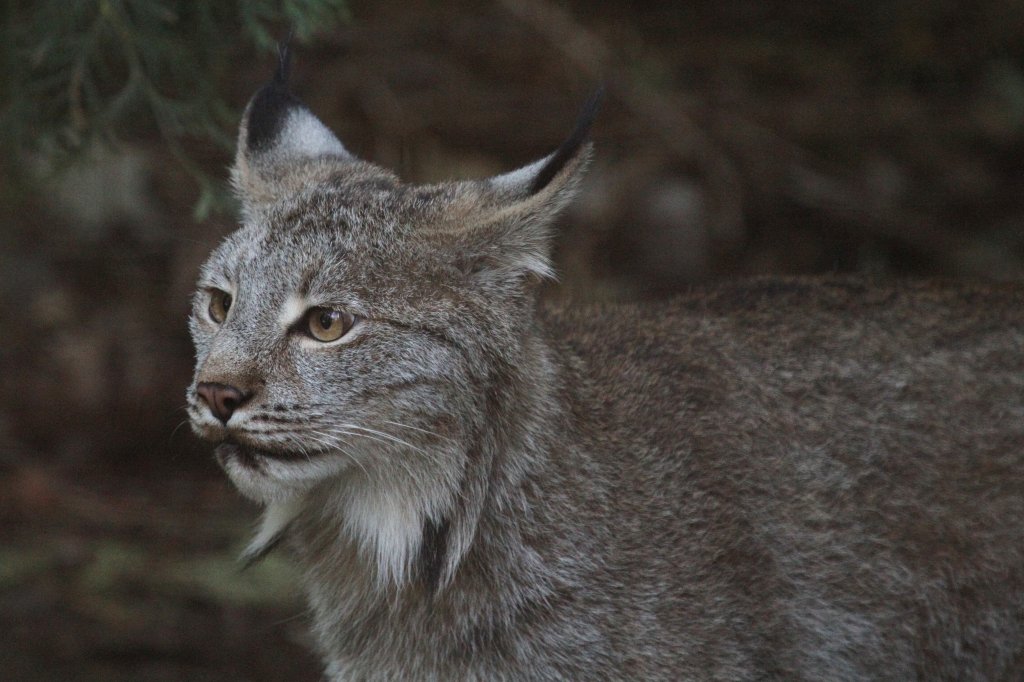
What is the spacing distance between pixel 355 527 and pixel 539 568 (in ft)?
1.97

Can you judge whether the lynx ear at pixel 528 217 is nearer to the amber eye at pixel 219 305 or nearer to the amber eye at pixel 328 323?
the amber eye at pixel 328 323

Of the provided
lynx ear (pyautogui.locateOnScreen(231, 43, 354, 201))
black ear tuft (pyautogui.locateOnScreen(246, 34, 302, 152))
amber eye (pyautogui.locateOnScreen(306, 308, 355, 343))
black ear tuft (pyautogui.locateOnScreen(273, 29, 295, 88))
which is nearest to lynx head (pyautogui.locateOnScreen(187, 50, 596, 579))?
amber eye (pyautogui.locateOnScreen(306, 308, 355, 343))

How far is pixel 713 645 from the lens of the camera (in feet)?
14.6

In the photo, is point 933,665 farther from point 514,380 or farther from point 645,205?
point 645,205

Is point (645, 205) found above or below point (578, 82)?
below

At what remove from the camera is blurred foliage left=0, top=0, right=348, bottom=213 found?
581cm

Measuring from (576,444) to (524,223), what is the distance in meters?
0.80

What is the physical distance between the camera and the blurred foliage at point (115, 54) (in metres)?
5.81

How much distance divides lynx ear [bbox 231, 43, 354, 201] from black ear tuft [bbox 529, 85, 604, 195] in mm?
1026

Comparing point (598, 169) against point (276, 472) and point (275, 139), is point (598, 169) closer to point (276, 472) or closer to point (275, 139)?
point (275, 139)

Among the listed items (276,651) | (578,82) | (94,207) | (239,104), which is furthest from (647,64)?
(276,651)

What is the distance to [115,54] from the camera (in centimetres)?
667

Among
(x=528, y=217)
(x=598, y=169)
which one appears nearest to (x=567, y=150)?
(x=528, y=217)

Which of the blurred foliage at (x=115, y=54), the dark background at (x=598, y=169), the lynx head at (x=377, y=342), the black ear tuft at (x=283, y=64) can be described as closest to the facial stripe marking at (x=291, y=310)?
the lynx head at (x=377, y=342)
